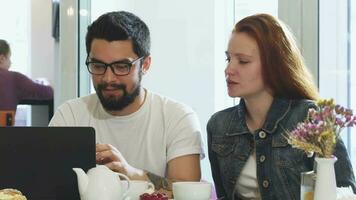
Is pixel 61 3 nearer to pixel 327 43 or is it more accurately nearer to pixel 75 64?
pixel 75 64

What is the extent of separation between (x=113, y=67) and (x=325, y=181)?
90cm

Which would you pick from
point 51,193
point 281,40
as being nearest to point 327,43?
point 281,40

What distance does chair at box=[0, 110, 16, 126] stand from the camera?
3.74 m

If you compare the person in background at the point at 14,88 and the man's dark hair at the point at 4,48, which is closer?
the person in background at the point at 14,88

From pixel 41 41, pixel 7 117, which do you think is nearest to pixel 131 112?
pixel 7 117

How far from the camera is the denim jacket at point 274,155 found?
166cm

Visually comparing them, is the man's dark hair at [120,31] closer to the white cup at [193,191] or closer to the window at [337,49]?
the white cup at [193,191]

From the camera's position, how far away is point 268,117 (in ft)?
5.68

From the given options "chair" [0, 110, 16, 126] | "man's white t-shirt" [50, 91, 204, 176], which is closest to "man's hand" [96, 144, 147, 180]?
"man's white t-shirt" [50, 91, 204, 176]

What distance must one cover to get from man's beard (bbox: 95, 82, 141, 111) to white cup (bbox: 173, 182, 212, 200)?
61cm

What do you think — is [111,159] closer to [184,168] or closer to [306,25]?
[184,168]

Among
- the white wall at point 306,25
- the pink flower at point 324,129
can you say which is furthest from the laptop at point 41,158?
the white wall at point 306,25

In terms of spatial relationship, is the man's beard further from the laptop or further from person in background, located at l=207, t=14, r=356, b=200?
the laptop

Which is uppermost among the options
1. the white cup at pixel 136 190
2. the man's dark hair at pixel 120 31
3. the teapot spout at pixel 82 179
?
the man's dark hair at pixel 120 31
